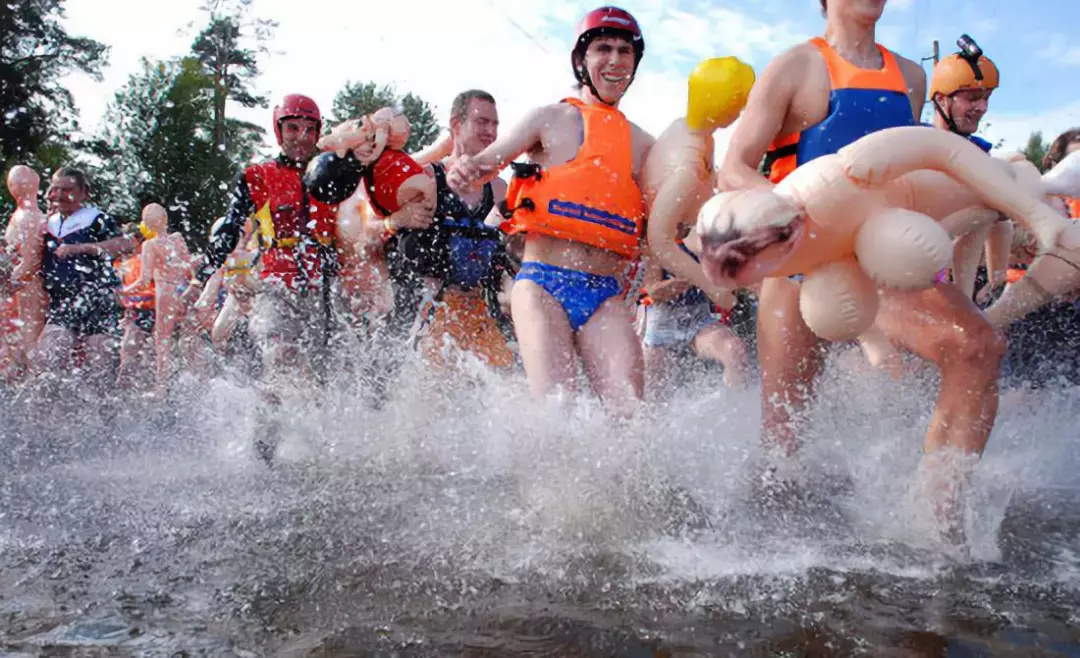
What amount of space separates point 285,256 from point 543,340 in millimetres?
2267

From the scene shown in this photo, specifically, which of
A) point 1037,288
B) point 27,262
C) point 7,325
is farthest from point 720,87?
point 7,325

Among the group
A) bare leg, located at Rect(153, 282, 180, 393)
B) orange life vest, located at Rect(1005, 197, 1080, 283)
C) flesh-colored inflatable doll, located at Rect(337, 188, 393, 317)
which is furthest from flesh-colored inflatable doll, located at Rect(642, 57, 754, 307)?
bare leg, located at Rect(153, 282, 180, 393)

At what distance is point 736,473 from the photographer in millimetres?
3221

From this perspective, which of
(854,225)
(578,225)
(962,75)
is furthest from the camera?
(962,75)

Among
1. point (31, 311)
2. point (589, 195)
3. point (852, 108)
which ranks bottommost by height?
point (31, 311)

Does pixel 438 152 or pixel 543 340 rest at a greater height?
pixel 438 152

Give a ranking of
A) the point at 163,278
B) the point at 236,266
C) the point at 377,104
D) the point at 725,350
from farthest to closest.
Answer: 1. the point at 377,104
2. the point at 163,278
3. the point at 725,350
4. the point at 236,266

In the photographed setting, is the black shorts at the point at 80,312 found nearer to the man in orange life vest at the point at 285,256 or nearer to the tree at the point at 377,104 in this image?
the man in orange life vest at the point at 285,256

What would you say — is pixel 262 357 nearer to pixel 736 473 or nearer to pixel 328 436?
pixel 328 436

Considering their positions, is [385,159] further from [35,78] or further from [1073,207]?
[35,78]

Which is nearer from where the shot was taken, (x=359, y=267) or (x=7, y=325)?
(x=359, y=267)

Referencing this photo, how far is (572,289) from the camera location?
363cm

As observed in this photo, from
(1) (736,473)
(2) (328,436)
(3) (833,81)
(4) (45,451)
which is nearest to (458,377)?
(2) (328,436)

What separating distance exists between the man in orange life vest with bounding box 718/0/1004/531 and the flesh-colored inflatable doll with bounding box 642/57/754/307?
0.53 ft
